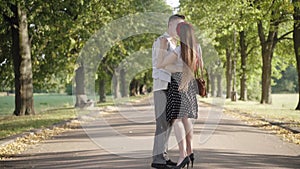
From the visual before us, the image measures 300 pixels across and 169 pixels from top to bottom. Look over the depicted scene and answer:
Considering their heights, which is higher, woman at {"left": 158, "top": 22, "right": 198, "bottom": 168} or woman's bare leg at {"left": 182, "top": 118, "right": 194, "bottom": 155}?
woman at {"left": 158, "top": 22, "right": 198, "bottom": 168}

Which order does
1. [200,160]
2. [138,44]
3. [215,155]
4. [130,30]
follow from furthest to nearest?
[138,44] < [130,30] < [215,155] < [200,160]

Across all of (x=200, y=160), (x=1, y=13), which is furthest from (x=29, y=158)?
(x=1, y=13)

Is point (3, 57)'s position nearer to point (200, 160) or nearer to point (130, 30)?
point (130, 30)

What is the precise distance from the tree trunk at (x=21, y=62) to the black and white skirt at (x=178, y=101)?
682 inches

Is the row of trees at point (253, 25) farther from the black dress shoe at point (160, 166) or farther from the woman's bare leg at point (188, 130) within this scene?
the black dress shoe at point (160, 166)

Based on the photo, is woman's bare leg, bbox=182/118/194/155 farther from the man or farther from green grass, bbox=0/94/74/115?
green grass, bbox=0/94/74/115

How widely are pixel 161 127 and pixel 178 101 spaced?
47cm

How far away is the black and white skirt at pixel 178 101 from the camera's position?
6852mm

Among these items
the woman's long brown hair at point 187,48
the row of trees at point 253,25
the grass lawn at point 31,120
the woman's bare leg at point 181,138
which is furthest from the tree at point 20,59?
the woman's long brown hair at point 187,48

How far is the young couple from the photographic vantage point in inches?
265

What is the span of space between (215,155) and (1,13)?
625 inches

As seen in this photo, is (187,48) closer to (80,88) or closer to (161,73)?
(161,73)

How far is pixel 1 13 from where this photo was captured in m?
22.2

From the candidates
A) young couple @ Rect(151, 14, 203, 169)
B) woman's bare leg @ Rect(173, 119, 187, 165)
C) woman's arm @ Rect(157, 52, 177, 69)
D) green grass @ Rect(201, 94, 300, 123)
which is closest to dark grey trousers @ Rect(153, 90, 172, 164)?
young couple @ Rect(151, 14, 203, 169)
